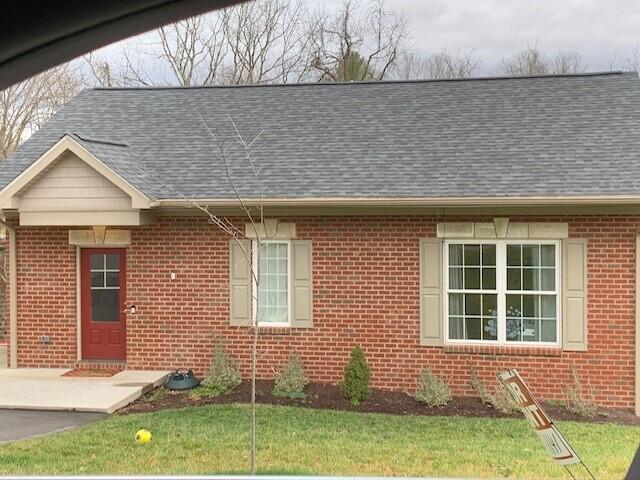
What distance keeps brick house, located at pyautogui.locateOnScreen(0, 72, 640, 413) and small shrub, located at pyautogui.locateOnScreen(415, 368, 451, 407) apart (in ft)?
1.13

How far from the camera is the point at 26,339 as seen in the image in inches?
425

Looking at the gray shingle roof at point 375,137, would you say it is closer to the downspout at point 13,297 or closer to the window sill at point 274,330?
the downspout at point 13,297

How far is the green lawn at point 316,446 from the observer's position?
20.7 ft

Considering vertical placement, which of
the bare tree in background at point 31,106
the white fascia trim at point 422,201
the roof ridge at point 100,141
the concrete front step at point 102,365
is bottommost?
the concrete front step at point 102,365

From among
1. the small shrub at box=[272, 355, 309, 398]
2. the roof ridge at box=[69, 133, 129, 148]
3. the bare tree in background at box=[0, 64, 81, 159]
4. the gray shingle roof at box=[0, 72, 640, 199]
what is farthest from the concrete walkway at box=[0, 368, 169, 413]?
the bare tree in background at box=[0, 64, 81, 159]

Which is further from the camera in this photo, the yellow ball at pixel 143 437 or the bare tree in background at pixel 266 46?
the bare tree in background at pixel 266 46

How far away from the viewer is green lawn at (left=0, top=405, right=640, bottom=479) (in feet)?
20.7

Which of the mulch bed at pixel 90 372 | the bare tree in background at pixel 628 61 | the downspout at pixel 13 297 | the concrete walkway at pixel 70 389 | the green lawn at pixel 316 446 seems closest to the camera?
the green lawn at pixel 316 446

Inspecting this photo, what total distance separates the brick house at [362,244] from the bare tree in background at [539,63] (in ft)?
17.5

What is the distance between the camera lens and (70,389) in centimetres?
936

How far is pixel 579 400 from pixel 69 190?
23.6 feet

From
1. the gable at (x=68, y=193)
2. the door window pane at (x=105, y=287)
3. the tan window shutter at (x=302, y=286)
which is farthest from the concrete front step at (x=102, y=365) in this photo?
the tan window shutter at (x=302, y=286)

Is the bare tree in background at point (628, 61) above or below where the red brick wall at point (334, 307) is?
above

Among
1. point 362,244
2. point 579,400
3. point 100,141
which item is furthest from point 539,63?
point 100,141
